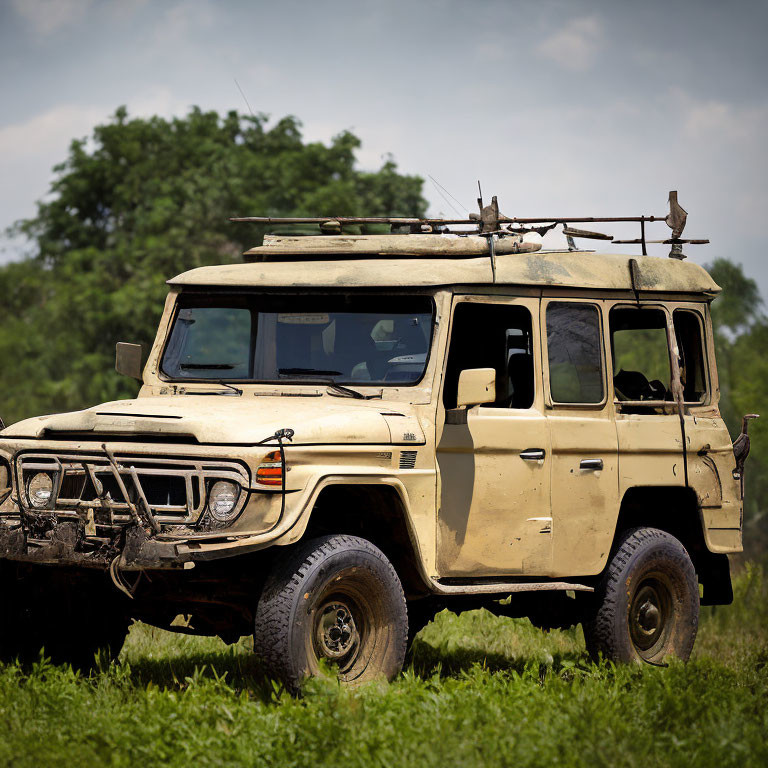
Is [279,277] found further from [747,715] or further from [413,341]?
[747,715]

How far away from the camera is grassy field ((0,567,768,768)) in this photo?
5.05 meters

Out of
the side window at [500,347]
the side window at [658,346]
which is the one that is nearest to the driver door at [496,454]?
the side window at [500,347]

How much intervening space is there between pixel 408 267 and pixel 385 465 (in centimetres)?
130

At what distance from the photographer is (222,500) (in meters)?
5.78

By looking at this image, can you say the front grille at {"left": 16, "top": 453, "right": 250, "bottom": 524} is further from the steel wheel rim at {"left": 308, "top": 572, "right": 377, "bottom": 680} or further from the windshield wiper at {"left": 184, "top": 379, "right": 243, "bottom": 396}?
the windshield wiper at {"left": 184, "top": 379, "right": 243, "bottom": 396}

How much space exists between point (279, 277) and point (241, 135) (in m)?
31.0

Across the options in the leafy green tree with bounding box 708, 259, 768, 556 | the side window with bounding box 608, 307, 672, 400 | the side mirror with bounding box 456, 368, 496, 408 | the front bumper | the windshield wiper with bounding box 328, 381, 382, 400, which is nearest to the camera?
the front bumper

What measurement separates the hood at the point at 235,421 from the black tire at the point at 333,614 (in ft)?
1.79

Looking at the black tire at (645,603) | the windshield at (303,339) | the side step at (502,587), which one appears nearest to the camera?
the side step at (502,587)

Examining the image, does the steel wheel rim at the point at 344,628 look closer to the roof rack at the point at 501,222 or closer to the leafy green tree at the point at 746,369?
the roof rack at the point at 501,222

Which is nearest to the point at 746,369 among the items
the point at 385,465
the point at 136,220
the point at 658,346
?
the point at 136,220

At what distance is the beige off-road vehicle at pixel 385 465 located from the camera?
230 inches

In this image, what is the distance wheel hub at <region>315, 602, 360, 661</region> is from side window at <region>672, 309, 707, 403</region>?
329 cm

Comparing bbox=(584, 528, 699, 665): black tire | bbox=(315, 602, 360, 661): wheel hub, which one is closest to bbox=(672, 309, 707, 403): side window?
bbox=(584, 528, 699, 665): black tire
